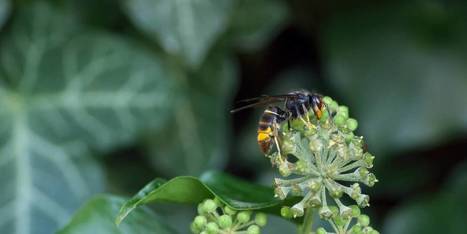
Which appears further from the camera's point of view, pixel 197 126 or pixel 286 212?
pixel 197 126

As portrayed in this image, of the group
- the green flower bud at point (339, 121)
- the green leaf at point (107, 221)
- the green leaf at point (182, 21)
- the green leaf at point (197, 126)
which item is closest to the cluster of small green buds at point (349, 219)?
the green flower bud at point (339, 121)

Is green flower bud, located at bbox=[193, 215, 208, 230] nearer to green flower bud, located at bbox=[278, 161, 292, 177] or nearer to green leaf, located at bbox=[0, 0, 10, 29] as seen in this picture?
green flower bud, located at bbox=[278, 161, 292, 177]

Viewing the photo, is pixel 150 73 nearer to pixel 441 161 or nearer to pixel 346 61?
pixel 346 61

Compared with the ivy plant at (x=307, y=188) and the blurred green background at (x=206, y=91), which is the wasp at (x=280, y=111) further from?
the blurred green background at (x=206, y=91)

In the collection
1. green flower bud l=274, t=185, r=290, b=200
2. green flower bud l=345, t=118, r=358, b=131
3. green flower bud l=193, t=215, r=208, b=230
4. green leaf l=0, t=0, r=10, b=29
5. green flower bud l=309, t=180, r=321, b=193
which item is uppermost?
green leaf l=0, t=0, r=10, b=29

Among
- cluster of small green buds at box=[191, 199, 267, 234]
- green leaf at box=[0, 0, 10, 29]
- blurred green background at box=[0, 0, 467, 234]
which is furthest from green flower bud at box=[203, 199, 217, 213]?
green leaf at box=[0, 0, 10, 29]

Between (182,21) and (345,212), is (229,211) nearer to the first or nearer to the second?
(345,212)

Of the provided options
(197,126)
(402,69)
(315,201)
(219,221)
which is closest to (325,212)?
(315,201)
